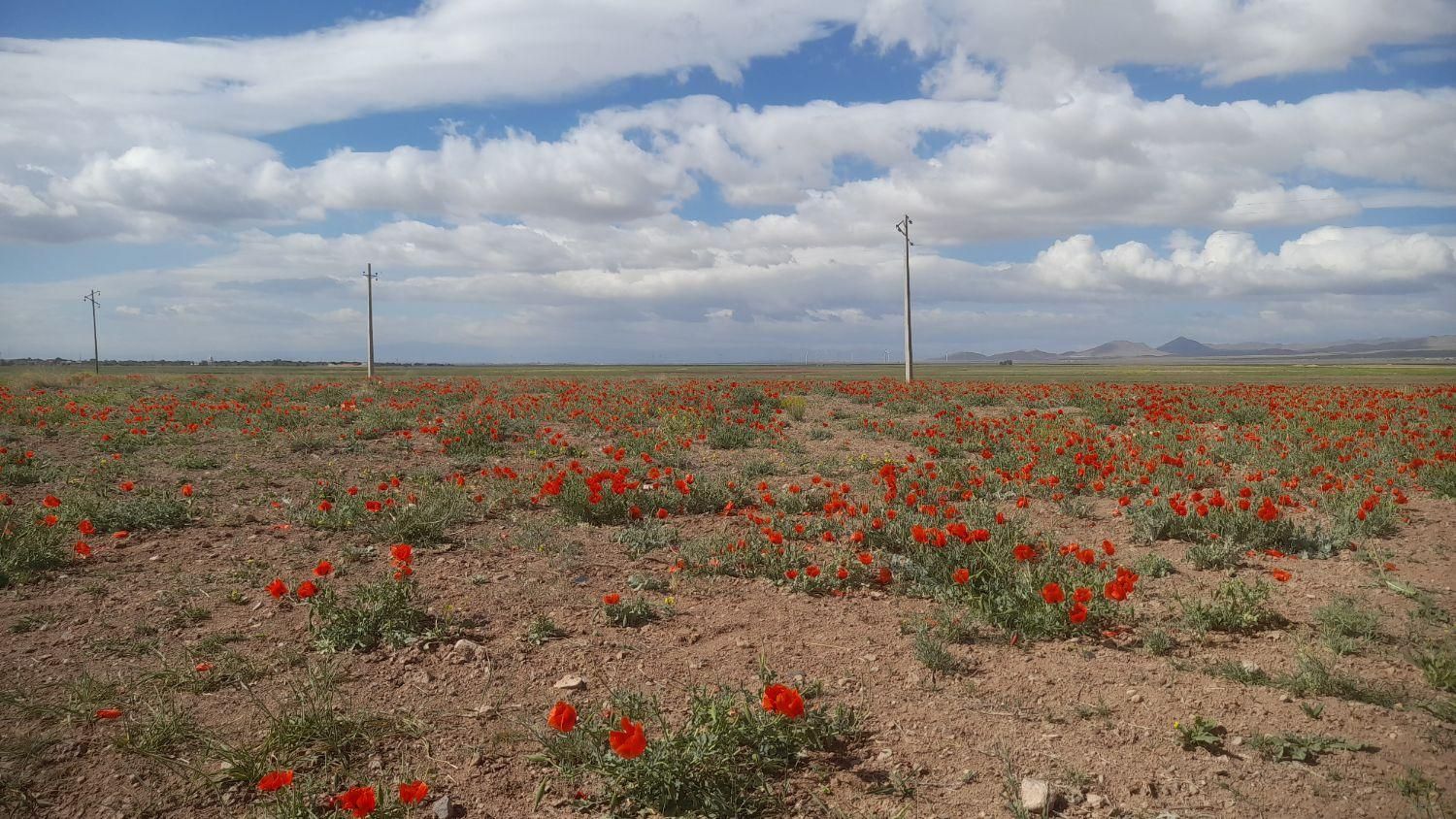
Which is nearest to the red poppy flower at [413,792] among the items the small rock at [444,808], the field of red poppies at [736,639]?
the field of red poppies at [736,639]

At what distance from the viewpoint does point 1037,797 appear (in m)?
3.21

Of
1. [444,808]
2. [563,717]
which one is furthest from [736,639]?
[444,808]

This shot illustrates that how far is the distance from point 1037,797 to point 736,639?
2.19 m

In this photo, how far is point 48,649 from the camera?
473 centimetres

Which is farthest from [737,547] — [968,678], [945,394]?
[945,394]

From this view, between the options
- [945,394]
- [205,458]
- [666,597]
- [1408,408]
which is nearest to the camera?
[666,597]

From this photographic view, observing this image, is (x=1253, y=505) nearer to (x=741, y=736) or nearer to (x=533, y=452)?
(x=741, y=736)

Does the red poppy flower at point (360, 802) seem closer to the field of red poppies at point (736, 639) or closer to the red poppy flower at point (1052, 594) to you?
the field of red poppies at point (736, 639)

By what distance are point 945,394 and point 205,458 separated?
14.9 meters

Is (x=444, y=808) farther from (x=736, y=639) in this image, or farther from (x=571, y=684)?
(x=736, y=639)

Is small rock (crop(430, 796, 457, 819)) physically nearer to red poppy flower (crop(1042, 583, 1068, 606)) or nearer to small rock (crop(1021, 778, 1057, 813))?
small rock (crop(1021, 778, 1057, 813))

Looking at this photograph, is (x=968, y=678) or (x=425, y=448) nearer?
(x=968, y=678)

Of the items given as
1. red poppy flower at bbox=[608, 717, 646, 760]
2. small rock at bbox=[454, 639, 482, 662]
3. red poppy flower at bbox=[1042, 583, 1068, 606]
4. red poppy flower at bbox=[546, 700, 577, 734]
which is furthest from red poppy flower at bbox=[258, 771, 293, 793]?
red poppy flower at bbox=[1042, 583, 1068, 606]

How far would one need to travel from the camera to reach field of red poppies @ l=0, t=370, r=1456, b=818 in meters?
3.38
